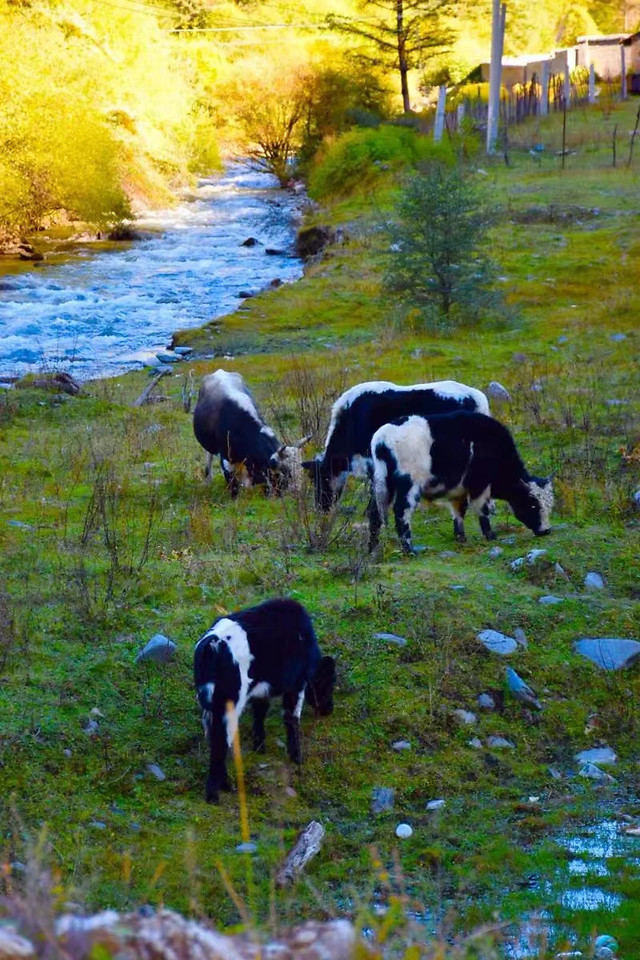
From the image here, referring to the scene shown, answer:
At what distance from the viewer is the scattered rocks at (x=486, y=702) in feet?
24.1

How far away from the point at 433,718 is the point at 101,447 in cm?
704

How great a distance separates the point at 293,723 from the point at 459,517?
3.85 meters

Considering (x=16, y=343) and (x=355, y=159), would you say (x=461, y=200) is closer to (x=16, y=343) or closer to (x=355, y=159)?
(x=16, y=343)

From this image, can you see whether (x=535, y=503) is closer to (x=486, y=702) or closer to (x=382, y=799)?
(x=486, y=702)

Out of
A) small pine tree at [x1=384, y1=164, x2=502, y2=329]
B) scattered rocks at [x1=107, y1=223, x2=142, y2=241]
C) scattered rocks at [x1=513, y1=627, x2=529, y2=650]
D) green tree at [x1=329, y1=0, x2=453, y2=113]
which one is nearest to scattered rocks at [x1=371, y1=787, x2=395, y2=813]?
scattered rocks at [x1=513, y1=627, x2=529, y2=650]

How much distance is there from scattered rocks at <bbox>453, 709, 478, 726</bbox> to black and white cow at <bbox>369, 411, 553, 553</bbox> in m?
2.76

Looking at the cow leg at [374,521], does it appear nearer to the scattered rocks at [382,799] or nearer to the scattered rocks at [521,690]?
the scattered rocks at [521,690]

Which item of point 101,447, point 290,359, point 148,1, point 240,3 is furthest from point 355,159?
point 240,3

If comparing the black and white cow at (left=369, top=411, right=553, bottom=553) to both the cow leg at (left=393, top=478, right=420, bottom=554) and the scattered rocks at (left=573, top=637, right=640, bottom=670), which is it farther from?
the scattered rocks at (left=573, top=637, right=640, bottom=670)

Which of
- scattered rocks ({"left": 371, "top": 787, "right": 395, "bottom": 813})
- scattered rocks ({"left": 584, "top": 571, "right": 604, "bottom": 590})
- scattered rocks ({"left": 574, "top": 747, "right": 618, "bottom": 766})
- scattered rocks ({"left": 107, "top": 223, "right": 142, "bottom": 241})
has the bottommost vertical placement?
scattered rocks ({"left": 574, "top": 747, "right": 618, "bottom": 766})

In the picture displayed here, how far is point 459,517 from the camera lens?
10.2 m

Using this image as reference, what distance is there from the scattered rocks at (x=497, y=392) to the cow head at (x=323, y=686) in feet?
28.0

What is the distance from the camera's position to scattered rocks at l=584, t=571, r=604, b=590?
29.0 ft

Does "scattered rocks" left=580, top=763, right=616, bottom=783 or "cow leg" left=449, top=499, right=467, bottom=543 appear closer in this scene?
"scattered rocks" left=580, top=763, right=616, bottom=783
